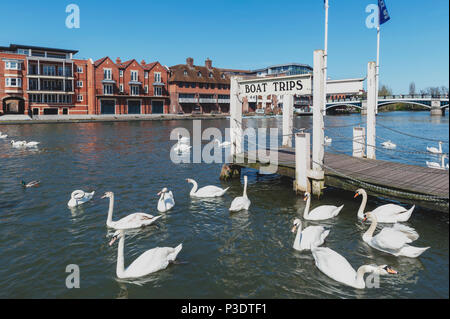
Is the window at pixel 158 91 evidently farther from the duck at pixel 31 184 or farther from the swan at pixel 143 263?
the swan at pixel 143 263

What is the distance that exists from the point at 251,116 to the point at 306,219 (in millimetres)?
80604

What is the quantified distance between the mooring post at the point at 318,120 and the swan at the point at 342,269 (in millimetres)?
4756

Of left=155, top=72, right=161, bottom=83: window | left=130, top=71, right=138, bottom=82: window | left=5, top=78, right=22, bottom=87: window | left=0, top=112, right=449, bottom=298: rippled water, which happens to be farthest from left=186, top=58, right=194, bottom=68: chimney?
left=0, top=112, right=449, bottom=298: rippled water

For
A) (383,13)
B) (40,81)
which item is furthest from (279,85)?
(40,81)

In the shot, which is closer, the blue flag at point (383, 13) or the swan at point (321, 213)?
the swan at point (321, 213)

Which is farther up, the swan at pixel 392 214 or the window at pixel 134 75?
the window at pixel 134 75

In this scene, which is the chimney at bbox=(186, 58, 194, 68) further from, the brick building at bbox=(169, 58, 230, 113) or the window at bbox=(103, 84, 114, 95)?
the window at bbox=(103, 84, 114, 95)

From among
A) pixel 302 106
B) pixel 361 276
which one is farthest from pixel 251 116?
pixel 361 276

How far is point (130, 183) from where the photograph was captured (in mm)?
15562

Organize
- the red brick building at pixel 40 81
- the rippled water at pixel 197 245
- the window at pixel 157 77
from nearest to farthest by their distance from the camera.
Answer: the rippled water at pixel 197 245 < the red brick building at pixel 40 81 < the window at pixel 157 77

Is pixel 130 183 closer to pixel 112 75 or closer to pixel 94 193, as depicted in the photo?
pixel 94 193

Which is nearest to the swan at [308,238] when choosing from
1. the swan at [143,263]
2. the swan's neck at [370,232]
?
the swan's neck at [370,232]

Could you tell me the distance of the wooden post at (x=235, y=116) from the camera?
15234mm

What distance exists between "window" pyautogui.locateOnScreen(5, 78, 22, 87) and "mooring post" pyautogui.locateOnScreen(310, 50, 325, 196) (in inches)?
2773
